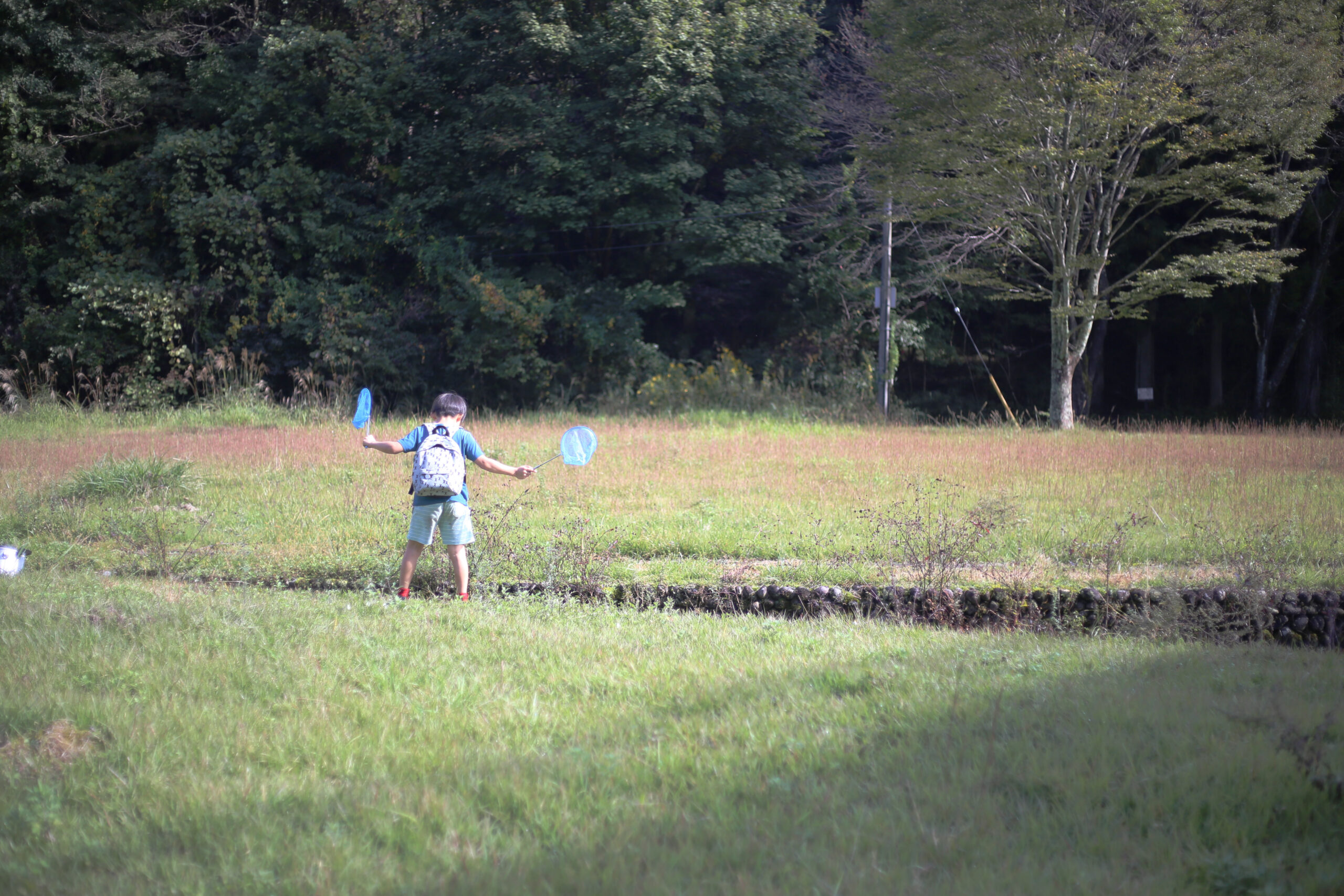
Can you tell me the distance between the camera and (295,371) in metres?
19.4

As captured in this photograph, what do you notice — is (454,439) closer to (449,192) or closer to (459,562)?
(459,562)

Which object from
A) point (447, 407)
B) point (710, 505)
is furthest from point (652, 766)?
point (710, 505)

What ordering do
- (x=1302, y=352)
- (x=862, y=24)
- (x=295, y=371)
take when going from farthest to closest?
(x=1302, y=352), (x=862, y=24), (x=295, y=371)

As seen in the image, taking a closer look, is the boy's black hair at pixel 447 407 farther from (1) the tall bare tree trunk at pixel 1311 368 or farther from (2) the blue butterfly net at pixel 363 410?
(1) the tall bare tree trunk at pixel 1311 368

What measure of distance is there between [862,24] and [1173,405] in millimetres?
15767

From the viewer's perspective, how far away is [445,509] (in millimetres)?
6816

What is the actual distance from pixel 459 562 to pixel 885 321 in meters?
16.1

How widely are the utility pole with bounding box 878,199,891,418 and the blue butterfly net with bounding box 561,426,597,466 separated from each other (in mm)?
14328

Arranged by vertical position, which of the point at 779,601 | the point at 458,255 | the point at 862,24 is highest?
the point at 862,24

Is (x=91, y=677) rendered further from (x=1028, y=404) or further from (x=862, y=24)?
(x=1028, y=404)

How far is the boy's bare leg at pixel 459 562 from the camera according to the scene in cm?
689

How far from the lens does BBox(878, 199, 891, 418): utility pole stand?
20.8m

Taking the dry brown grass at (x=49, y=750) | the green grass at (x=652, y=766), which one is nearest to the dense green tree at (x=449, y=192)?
the green grass at (x=652, y=766)

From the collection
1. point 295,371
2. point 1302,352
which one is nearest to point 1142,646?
point 295,371
